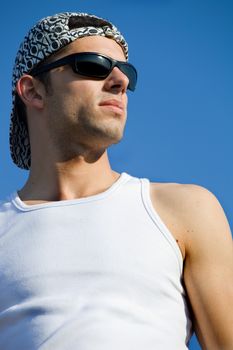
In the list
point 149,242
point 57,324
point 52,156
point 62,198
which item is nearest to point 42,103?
point 52,156

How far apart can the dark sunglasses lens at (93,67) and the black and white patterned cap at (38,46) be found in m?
0.24

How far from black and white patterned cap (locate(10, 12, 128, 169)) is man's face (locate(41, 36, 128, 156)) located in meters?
0.07

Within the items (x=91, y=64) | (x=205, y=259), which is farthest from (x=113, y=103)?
(x=205, y=259)

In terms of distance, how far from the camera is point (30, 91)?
4098 mm

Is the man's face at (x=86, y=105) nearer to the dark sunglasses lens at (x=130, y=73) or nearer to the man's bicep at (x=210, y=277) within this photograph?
the dark sunglasses lens at (x=130, y=73)

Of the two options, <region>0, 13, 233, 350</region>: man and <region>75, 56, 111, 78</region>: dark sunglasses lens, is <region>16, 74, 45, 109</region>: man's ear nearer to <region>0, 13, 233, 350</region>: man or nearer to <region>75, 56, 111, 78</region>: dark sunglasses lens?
<region>0, 13, 233, 350</region>: man

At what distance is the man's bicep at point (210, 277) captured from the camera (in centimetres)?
316

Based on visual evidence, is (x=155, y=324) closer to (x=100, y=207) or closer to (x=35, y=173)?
(x=100, y=207)

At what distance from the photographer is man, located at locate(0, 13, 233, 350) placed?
301cm

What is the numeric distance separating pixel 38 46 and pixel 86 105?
2.20 ft

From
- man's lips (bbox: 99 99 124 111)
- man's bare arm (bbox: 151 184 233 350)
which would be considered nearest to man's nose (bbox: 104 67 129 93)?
man's lips (bbox: 99 99 124 111)

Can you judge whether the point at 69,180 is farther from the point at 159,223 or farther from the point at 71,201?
the point at 159,223

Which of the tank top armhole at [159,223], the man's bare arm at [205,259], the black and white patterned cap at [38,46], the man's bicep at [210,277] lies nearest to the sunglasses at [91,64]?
the black and white patterned cap at [38,46]

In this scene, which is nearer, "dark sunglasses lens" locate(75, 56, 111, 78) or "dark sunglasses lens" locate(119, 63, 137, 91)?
"dark sunglasses lens" locate(75, 56, 111, 78)
